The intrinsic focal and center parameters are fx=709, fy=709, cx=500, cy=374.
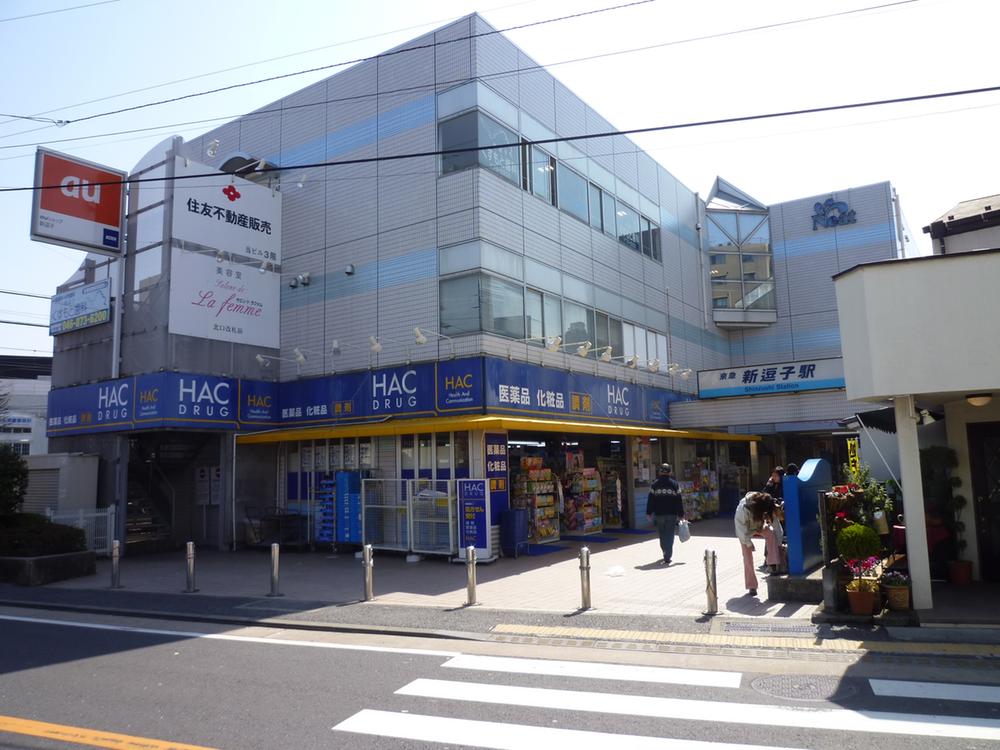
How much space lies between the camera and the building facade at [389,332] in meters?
16.8

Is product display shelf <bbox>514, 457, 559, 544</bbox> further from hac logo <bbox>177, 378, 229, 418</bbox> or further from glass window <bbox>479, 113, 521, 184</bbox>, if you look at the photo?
hac logo <bbox>177, 378, 229, 418</bbox>

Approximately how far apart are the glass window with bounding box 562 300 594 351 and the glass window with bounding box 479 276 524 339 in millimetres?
2381

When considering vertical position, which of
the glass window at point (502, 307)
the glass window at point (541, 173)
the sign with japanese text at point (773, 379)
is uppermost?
the glass window at point (541, 173)

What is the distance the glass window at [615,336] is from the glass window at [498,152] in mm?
6123

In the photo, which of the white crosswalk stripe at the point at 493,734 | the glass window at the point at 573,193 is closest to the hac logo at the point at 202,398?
the glass window at the point at 573,193

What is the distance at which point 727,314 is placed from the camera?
31406mm

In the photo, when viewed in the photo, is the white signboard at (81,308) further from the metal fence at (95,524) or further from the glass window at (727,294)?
the glass window at (727,294)

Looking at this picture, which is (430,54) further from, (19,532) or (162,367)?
(19,532)

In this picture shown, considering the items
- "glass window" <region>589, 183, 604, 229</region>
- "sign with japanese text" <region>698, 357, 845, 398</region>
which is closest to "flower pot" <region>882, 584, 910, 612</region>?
"sign with japanese text" <region>698, 357, 845, 398</region>

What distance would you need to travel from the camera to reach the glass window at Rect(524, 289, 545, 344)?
1806 centimetres

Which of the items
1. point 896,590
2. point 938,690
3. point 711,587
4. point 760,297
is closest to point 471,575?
point 711,587

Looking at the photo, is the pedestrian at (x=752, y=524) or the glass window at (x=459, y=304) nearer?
the pedestrian at (x=752, y=524)

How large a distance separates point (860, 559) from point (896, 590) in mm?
584

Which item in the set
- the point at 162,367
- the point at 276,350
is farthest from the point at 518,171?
the point at 162,367
